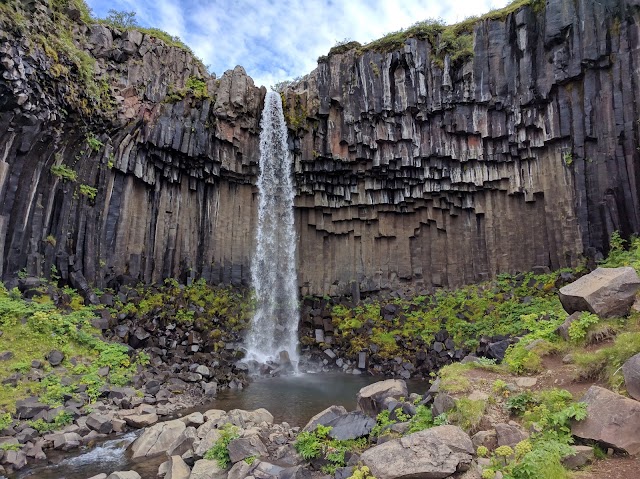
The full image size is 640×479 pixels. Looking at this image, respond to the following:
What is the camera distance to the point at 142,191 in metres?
21.8

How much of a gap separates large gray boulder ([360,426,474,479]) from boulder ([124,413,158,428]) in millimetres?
7754

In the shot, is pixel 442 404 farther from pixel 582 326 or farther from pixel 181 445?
pixel 181 445

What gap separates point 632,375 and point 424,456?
2653mm

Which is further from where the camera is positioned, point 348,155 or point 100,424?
point 348,155

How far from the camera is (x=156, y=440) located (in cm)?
956

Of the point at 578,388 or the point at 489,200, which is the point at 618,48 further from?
the point at 578,388

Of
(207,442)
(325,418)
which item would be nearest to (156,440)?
(207,442)

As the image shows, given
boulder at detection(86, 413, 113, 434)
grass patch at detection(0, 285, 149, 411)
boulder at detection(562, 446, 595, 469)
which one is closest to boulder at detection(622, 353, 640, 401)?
boulder at detection(562, 446, 595, 469)

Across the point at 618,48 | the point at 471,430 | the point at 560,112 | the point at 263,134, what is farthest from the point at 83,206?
the point at 618,48

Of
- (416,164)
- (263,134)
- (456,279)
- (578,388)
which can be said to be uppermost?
(263,134)

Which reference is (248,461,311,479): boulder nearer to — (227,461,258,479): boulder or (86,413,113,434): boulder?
(227,461,258,479): boulder

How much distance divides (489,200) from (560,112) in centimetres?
517

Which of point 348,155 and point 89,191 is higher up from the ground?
point 348,155

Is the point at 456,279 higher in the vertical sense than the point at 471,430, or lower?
higher
